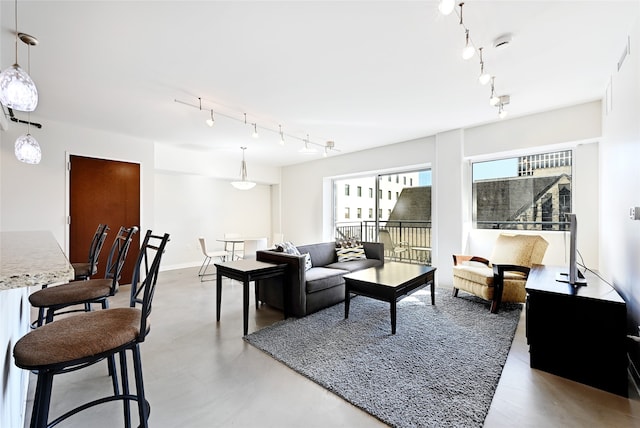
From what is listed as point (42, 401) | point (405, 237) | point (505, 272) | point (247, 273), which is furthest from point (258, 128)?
point (505, 272)

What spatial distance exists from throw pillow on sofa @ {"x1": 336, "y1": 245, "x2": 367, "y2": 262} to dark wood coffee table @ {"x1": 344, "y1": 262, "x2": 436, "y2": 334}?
1.00 m

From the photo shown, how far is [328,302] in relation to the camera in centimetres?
347

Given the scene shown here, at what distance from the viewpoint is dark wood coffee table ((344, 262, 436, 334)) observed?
9.05 ft

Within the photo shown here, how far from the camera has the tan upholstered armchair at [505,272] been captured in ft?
10.6

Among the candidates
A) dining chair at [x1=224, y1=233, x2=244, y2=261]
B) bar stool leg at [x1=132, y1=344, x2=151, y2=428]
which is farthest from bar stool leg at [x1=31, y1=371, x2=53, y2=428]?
dining chair at [x1=224, y1=233, x2=244, y2=261]

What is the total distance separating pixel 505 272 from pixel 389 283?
1.74 metres

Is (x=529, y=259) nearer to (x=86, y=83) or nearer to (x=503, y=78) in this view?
(x=503, y=78)

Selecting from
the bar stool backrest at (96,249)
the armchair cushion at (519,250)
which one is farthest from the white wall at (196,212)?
the armchair cushion at (519,250)

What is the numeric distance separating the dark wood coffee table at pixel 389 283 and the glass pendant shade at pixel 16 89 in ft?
9.30

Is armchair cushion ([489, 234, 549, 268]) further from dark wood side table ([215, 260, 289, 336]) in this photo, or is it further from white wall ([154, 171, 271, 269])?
white wall ([154, 171, 271, 269])

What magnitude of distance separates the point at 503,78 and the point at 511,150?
5.10 ft

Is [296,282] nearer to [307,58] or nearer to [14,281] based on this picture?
[307,58]

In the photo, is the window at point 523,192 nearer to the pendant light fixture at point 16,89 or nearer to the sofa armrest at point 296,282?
the sofa armrest at point 296,282

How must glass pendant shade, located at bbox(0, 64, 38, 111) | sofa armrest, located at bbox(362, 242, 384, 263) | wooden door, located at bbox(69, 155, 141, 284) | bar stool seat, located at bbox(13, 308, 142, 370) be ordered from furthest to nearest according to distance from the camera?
sofa armrest, located at bbox(362, 242, 384, 263) → wooden door, located at bbox(69, 155, 141, 284) → glass pendant shade, located at bbox(0, 64, 38, 111) → bar stool seat, located at bbox(13, 308, 142, 370)
